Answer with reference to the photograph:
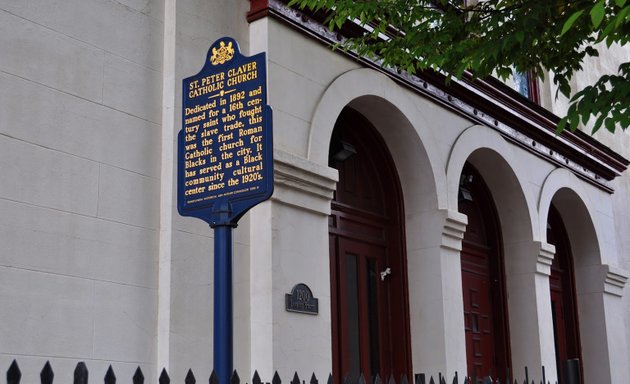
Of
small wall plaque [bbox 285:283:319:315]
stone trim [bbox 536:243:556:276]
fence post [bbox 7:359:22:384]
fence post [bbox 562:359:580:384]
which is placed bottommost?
fence post [bbox 7:359:22:384]

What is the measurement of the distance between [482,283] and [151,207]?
6944mm

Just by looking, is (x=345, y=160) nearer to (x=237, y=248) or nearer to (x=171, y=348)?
(x=237, y=248)

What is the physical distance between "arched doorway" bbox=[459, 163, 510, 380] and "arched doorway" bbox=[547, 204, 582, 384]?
2.12 meters

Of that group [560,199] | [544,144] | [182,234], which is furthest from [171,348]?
[560,199]

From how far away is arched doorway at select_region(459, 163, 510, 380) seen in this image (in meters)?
12.9

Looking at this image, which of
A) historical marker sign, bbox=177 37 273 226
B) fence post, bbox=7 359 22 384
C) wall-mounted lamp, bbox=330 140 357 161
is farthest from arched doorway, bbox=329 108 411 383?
fence post, bbox=7 359 22 384

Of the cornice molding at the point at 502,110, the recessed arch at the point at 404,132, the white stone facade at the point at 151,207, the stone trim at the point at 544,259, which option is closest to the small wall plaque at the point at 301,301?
the white stone facade at the point at 151,207

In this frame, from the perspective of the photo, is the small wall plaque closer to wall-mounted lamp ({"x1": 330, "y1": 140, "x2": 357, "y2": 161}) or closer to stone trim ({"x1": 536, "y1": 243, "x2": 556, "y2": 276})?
wall-mounted lamp ({"x1": 330, "y1": 140, "x2": 357, "y2": 161})

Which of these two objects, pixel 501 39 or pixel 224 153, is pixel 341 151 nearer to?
pixel 501 39

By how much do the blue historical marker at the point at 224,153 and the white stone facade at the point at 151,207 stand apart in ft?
5.23

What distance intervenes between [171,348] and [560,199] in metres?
10.00

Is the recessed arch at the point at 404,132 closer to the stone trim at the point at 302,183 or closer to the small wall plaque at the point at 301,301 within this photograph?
the stone trim at the point at 302,183

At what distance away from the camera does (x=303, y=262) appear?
8.85 m

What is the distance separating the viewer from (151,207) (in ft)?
25.7
